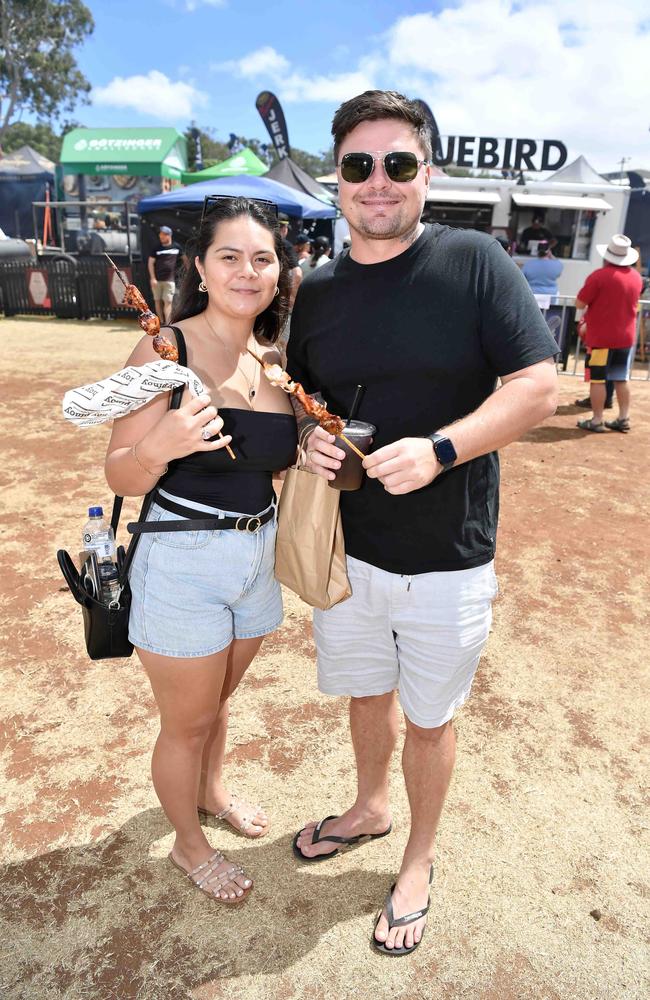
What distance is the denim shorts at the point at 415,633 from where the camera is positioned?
83.1 inches

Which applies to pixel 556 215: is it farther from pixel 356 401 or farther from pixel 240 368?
pixel 356 401

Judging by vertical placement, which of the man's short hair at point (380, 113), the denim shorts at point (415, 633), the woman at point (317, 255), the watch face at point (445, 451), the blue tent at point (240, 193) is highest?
the blue tent at point (240, 193)

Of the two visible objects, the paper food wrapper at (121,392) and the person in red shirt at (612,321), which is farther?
the person in red shirt at (612,321)

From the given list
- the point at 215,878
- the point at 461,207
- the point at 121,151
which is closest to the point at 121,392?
the point at 215,878

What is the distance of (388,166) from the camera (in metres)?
1.94

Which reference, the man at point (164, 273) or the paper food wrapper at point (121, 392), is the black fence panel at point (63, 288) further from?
the paper food wrapper at point (121, 392)

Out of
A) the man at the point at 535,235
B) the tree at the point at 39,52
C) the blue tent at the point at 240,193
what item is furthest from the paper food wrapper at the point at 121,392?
the tree at the point at 39,52

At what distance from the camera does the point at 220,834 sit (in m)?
2.69

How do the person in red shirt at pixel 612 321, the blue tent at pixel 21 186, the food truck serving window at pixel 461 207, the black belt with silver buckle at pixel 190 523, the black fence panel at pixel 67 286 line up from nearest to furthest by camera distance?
the black belt with silver buckle at pixel 190 523, the person in red shirt at pixel 612 321, the food truck serving window at pixel 461 207, the black fence panel at pixel 67 286, the blue tent at pixel 21 186

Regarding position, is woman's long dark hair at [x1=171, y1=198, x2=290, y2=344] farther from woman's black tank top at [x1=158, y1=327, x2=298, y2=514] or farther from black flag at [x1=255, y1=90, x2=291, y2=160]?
black flag at [x1=255, y1=90, x2=291, y2=160]

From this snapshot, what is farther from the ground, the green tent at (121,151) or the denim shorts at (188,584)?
the green tent at (121,151)

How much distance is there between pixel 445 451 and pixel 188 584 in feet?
2.93

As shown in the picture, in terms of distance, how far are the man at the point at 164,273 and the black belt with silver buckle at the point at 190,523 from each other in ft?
38.8

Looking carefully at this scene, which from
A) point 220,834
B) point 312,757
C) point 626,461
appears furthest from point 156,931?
point 626,461
